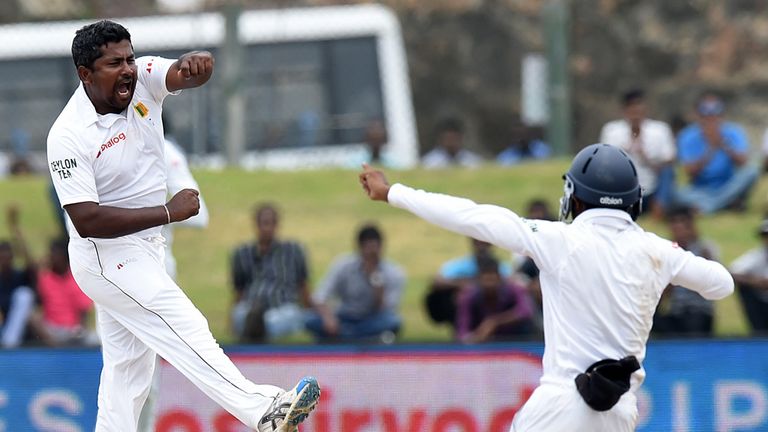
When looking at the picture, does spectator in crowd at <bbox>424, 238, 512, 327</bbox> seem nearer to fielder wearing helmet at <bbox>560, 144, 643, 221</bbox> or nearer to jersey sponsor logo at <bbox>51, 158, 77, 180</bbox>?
fielder wearing helmet at <bbox>560, 144, 643, 221</bbox>

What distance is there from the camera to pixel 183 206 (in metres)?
6.80

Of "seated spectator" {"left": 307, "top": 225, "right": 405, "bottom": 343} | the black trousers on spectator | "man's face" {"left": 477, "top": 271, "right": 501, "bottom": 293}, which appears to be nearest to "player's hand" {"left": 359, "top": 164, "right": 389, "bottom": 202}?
"man's face" {"left": 477, "top": 271, "right": 501, "bottom": 293}

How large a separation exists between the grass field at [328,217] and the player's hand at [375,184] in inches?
308

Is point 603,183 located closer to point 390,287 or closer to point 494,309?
point 494,309

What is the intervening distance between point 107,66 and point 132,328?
1.25 meters

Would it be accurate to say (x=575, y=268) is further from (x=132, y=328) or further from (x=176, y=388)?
(x=176, y=388)

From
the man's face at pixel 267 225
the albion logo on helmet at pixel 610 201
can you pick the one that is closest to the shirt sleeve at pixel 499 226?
the albion logo on helmet at pixel 610 201

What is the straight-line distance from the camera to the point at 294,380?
9906 mm

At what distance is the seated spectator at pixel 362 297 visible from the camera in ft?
41.7

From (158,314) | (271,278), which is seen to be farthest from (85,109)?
(271,278)

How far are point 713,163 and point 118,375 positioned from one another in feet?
28.2

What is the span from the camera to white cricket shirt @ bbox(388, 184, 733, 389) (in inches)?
249

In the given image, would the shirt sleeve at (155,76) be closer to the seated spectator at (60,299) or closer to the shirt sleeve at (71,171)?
the shirt sleeve at (71,171)

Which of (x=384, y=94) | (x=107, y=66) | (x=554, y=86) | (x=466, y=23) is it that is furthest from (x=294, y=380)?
(x=466, y=23)
